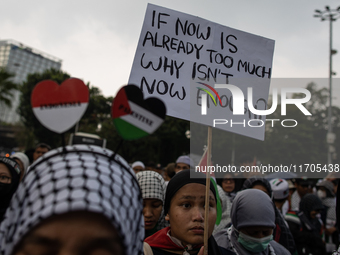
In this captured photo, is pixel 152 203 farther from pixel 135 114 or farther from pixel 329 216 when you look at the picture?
pixel 329 216

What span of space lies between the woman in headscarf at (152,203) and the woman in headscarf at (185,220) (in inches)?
25.9

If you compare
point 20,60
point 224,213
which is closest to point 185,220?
point 224,213

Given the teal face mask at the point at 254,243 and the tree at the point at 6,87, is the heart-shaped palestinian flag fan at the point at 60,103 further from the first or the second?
the tree at the point at 6,87

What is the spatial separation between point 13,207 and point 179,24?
194 centimetres

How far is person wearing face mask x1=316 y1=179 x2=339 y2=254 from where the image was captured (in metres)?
5.79

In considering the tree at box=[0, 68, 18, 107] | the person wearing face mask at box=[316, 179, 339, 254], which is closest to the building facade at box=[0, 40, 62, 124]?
the tree at box=[0, 68, 18, 107]

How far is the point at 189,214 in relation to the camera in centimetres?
193

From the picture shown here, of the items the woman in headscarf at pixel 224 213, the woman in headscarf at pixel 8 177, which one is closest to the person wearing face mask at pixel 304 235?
the woman in headscarf at pixel 224 213

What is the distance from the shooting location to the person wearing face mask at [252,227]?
232cm

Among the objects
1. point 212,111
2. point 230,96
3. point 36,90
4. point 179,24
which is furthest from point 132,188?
point 179,24

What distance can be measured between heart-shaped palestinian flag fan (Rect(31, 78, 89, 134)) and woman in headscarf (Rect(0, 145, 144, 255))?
4.9 inches

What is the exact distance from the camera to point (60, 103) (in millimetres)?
1004

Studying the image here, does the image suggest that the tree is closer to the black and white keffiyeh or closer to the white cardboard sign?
the black and white keffiyeh

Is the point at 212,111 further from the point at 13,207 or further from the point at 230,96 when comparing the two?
the point at 13,207
